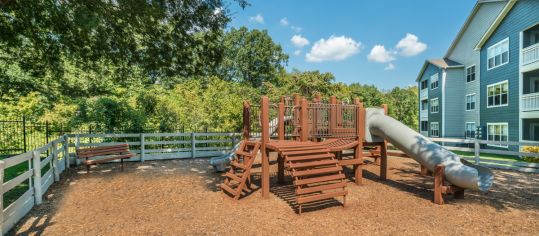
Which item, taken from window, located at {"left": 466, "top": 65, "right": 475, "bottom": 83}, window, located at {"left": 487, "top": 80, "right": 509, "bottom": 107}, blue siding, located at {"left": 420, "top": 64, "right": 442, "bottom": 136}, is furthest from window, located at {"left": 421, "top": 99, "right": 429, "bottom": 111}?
window, located at {"left": 487, "top": 80, "right": 509, "bottom": 107}

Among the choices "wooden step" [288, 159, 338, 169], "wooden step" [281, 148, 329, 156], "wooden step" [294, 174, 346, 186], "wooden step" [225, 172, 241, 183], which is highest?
"wooden step" [281, 148, 329, 156]

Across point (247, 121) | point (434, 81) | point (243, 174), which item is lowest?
point (243, 174)

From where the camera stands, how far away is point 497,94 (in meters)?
18.2

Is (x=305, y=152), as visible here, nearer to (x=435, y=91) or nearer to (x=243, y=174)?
(x=243, y=174)

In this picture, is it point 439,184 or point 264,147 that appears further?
point 264,147

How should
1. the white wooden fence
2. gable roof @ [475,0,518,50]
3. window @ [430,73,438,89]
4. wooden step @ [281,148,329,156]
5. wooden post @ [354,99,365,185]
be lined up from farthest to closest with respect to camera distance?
1. window @ [430,73,438,89]
2. gable roof @ [475,0,518,50]
3. wooden post @ [354,99,365,185]
4. wooden step @ [281,148,329,156]
5. the white wooden fence

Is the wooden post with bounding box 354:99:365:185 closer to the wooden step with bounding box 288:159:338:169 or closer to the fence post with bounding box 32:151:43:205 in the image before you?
the wooden step with bounding box 288:159:338:169

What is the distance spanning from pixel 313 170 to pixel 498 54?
18885 mm

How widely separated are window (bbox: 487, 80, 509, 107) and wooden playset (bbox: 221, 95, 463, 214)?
45.7 ft

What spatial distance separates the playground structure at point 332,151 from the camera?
6.22m

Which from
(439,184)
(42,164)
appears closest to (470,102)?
(439,184)

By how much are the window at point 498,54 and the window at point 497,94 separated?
132cm

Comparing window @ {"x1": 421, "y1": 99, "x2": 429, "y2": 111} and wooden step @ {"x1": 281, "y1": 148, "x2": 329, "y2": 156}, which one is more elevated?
window @ {"x1": 421, "y1": 99, "x2": 429, "y2": 111}

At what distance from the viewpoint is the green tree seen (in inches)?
1902
